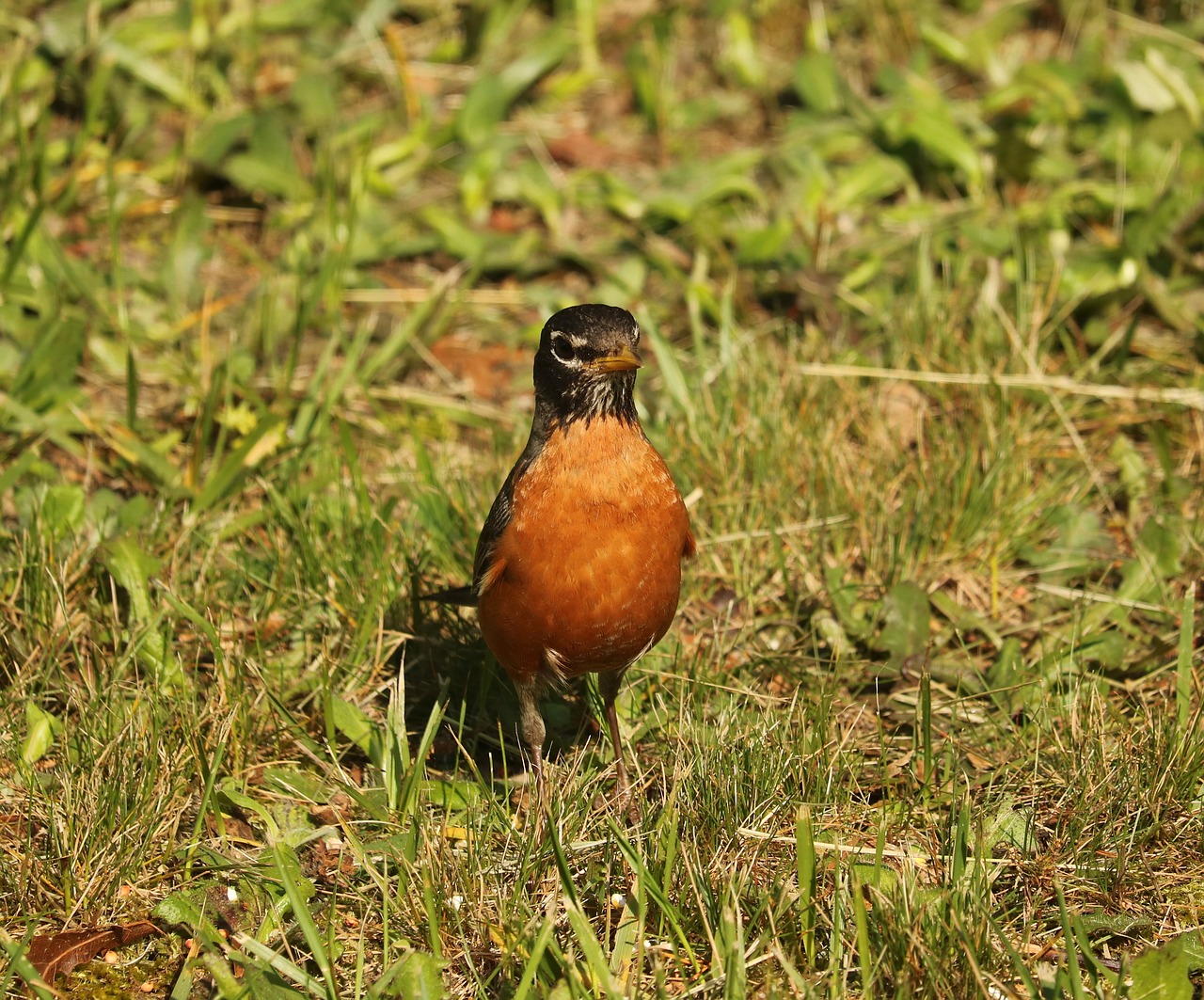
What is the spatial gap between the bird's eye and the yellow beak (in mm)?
68

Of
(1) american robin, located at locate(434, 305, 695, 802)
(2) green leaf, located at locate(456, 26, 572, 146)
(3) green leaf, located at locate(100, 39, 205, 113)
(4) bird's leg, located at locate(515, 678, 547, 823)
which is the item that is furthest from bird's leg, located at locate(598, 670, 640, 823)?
(3) green leaf, located at locate(100, 39, 205, 113)

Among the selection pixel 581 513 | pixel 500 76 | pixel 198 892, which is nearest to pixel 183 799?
pixel 198 892

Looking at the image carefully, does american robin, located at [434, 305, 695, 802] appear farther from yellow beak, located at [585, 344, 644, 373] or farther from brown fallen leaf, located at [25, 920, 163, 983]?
brown fallen leaf, located at [25, 920, 163, 983]

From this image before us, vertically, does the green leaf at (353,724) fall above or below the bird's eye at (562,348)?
below

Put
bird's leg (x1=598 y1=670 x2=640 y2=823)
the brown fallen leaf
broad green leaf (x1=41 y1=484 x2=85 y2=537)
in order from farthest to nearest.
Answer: broad green leaf (x1=41 y1=484 x2=85 y2=537)
bird's leg (x1=598 y1=670 x2=640 y2=823)
the brown fallen leaf

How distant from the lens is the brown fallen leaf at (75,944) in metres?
3.58

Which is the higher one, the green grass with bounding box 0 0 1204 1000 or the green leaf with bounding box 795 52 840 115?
the green leaf with bounding box 795 52 840 115

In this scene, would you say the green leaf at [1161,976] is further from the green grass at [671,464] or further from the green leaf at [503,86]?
the green leaf at [503,86]

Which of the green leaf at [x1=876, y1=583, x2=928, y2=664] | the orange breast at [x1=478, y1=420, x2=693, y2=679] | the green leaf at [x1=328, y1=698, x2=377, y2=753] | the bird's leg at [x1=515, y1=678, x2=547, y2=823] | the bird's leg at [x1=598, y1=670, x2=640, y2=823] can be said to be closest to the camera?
the orange breast at [x1=478, y1=420, x2=693, y2=679]

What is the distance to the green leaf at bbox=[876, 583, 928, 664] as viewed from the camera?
4.73m

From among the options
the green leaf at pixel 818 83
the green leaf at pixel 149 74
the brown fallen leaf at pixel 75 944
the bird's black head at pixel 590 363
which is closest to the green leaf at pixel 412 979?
the brown fallen leaf at pixel 75 944

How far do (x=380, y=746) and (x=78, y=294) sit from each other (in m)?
3.21

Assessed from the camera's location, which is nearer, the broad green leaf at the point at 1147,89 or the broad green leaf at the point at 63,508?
the broad green leaf at the point at 63,508

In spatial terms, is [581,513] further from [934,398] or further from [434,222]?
[434,222]
